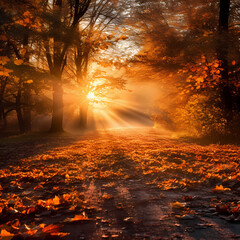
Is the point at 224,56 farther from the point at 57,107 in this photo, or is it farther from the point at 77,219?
the point at 57,107

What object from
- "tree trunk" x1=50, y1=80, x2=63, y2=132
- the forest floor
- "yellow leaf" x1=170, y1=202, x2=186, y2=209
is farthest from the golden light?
"yellow leaf" x1=170, y1=202, x2=186, y2=209

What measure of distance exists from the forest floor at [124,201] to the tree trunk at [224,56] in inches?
178

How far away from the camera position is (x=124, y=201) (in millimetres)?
3414

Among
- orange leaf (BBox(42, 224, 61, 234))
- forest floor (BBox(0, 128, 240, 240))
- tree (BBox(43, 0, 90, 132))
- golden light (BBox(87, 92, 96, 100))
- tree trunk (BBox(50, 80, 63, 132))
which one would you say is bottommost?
forest floor (BBox(0, 128, 240, 240))

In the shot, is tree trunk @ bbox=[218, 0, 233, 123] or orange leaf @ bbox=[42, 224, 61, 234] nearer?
orange leaf @ bbox=[42, 224, 61, 234]

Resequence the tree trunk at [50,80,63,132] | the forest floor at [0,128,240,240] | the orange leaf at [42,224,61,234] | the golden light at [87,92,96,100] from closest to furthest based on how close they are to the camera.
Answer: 1. the orange leaf at [42,224,61,234]
2. the forest floor at [0,128,240,240]
3. the tree trunk at [50,80,63,132]
4. the golden light at [87,92,96,100]

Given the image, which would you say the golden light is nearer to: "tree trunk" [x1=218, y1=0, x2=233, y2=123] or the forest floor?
"tree trunk" [x1=218, y1=0, x2=233, y2=123]

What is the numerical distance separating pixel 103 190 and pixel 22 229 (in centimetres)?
172

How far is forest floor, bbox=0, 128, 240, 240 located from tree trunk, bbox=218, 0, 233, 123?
14.8ft

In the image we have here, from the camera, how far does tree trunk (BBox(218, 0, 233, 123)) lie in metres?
Answer: 8.42

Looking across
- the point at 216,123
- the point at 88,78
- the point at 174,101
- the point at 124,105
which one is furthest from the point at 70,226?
the point at 124,105

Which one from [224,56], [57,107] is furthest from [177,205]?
[57,107]

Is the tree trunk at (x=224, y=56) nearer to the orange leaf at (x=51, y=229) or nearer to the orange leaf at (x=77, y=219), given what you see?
the orange leaf at (x=77, y=219)

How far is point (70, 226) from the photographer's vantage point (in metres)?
2.55
